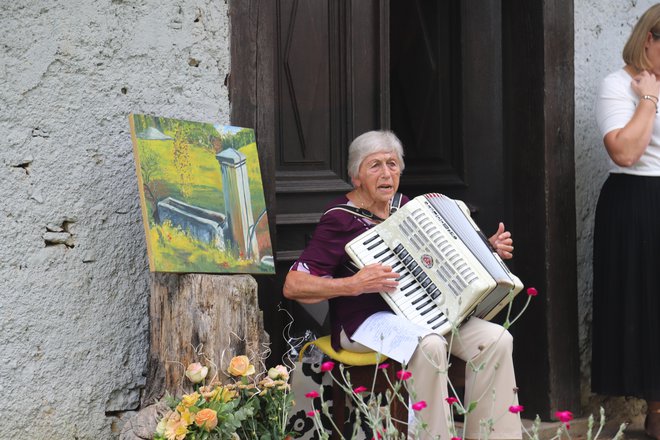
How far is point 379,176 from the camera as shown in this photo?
11.5 feet

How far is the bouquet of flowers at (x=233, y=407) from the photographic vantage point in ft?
9.12

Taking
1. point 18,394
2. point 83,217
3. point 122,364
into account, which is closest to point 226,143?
point 83,217

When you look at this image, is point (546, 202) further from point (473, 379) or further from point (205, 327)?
point (205, 327)

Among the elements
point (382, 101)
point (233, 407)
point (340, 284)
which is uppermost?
point (382, 101)

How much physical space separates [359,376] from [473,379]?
0.41m

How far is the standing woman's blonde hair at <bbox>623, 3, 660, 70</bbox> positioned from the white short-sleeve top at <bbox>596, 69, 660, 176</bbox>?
7cm

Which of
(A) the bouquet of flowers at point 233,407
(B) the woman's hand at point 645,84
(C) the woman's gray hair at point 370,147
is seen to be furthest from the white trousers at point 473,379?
(B) the woman's hand at point 645,84

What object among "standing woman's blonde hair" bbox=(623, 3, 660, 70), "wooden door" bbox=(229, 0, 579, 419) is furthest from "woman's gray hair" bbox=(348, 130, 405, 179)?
"standing woman's blonde hair" bbox=(623, 3, 660, 70)

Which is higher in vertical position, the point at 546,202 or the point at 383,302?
the point at 546,202

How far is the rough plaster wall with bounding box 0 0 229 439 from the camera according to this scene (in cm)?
302

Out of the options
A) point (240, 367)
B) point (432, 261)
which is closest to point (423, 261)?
point (432, 261)

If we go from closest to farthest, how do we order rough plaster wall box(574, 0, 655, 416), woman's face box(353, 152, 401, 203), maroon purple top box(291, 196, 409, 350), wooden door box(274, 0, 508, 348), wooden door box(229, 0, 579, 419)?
maroon purple top box(291, 196, 409, 350)
woman's face box(353, 152, 401, 203)
wooden door box(229, 0, 579, 419)
wooden door box(274, 0, 508, 348)
rough plaster wall box(574, 0, 655, 416)

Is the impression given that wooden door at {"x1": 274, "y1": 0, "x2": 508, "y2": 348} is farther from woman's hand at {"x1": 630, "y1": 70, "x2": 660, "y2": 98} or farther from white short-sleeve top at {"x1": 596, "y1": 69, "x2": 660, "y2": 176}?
woman's hand at {"x1": 630, "y1": 70, "x2": 660, "y2": 98}

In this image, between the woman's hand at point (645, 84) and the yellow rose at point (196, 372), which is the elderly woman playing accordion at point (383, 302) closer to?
the yellow rose at point (196, 372)
